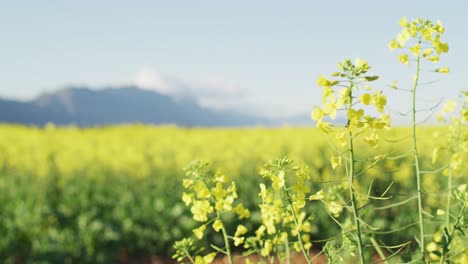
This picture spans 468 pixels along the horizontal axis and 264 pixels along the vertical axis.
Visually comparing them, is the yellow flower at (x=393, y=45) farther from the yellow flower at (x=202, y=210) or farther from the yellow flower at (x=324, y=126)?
the yellow flower at (x=202, y=210)

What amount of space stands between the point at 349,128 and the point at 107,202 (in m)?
5.49

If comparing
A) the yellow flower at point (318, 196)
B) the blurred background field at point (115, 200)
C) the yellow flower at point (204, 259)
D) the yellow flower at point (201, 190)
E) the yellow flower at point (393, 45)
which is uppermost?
the yellow flower at point (393, 45)

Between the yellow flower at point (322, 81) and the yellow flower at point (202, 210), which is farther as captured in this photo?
the yellow flower at point (202, 210)

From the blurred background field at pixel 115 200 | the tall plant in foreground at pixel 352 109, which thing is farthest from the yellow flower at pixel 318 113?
the blurred background field at pixel 115 200

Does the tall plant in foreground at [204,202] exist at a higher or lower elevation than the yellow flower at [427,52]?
lower

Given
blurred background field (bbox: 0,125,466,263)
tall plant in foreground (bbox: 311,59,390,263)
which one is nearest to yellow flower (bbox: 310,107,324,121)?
tall plant in foreground (bbox: 311,59,390,263)

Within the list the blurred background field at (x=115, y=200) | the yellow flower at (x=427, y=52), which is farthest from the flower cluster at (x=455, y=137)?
the blurred background field at (x=115, y=200)

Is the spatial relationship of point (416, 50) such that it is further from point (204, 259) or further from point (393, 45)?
point (204, 259)

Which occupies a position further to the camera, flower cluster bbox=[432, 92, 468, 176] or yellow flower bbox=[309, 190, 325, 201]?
flower cluster bbox=[432, 92, 468, 176]

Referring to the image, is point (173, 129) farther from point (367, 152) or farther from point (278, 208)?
point (278, 208)

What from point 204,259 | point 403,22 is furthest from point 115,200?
point 403,22

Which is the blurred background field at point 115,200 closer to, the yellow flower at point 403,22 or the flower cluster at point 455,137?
the flower cluster at point 455,137

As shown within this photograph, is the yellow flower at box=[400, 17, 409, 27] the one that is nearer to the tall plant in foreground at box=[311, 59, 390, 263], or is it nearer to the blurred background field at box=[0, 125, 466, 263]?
the tall plant in foreground at box=[311, 59, 390, 263]

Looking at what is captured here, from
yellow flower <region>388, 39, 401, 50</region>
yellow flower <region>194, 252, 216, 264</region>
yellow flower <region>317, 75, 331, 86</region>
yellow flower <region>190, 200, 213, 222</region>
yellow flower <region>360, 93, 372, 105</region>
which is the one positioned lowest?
yellow flower <region>194, 252, 216, 264</region>
